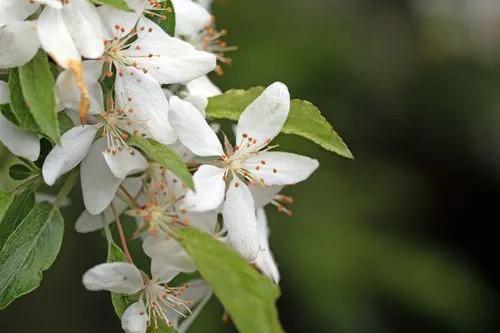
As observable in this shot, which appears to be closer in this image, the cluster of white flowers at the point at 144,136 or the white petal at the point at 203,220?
the cluster of white flowers at the point at 144,136

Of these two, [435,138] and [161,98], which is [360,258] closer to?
[435,138]

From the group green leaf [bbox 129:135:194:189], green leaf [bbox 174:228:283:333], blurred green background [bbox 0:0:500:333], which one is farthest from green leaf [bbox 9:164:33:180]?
blurred green background [bbox 0:0:500:333]

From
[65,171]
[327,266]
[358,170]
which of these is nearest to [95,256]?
[327,266]

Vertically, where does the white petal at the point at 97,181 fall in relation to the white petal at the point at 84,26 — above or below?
below

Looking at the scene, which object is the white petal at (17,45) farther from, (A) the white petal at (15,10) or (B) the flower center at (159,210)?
(B) the flower center at (159,210)

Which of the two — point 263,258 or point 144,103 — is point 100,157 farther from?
point 263,258

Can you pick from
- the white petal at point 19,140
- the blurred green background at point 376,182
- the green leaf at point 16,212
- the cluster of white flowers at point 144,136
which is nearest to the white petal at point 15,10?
the cluster of white flowers at point 144,136
